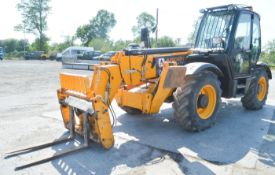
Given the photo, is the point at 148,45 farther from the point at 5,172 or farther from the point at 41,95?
the point at 41,95

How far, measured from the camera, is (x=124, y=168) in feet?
12.1

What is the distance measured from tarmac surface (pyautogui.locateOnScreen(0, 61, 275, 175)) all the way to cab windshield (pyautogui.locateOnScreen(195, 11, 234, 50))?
176cm

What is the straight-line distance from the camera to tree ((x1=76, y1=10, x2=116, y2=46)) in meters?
72.1

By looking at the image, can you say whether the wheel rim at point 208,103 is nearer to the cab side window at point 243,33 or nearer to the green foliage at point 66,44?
the cab side window at point 243,33

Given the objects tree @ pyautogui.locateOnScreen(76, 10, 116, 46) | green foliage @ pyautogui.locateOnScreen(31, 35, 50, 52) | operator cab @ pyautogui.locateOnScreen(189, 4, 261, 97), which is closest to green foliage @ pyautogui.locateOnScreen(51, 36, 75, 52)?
tree @ pyautogui.locateOnScreen(76, 10, 116, 46)

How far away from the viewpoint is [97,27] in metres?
78.1

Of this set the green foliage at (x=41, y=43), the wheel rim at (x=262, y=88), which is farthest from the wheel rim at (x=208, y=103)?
the green foliage at (x=41, y=43)

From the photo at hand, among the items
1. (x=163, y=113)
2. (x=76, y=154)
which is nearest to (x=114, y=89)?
(x=76, y=154)

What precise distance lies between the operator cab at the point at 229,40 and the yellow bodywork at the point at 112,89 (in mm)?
1159

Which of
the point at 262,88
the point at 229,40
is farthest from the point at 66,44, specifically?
the point at 229,40

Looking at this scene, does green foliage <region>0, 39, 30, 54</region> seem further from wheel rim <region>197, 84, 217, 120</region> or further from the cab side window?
wheel rim <region>197, 84, 217, 120</region>

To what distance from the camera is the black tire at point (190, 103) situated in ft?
15.6

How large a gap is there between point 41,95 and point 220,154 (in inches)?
281

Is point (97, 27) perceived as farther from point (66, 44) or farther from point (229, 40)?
point (229, 40)
